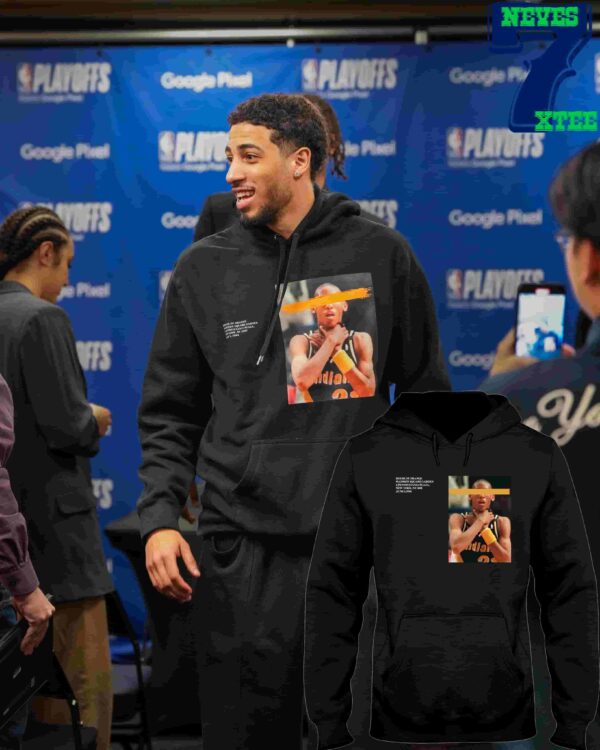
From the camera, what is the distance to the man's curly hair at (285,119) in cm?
238

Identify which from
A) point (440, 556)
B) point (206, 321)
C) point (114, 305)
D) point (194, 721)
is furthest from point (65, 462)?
point (114, 305)

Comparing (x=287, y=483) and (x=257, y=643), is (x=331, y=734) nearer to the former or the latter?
(x=257, y=643)

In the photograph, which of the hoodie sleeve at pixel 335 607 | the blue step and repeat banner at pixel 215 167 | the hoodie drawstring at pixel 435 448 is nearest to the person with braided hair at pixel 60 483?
the hoodie sleeve at pixel 335 607

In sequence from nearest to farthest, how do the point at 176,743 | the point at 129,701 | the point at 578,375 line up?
the point at 578,375
the point at 129,701
the point at 176,743

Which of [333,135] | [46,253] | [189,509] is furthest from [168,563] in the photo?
[46,253]

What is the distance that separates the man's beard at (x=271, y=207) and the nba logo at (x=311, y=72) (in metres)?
2.87

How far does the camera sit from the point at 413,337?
93.6 inches

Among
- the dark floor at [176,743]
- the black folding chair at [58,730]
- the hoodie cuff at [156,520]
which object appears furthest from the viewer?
the dark floor at [176,743]

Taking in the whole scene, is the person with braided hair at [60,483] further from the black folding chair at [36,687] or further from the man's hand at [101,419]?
→ the black folding chair at [36,687]

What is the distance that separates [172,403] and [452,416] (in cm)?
62

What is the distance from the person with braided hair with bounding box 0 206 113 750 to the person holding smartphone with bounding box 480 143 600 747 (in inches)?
59.7

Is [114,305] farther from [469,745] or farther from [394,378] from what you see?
[469,745]

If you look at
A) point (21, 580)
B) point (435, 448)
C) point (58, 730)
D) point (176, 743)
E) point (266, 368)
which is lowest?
point (176, 743)

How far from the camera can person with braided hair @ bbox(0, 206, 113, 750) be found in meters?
3.29
